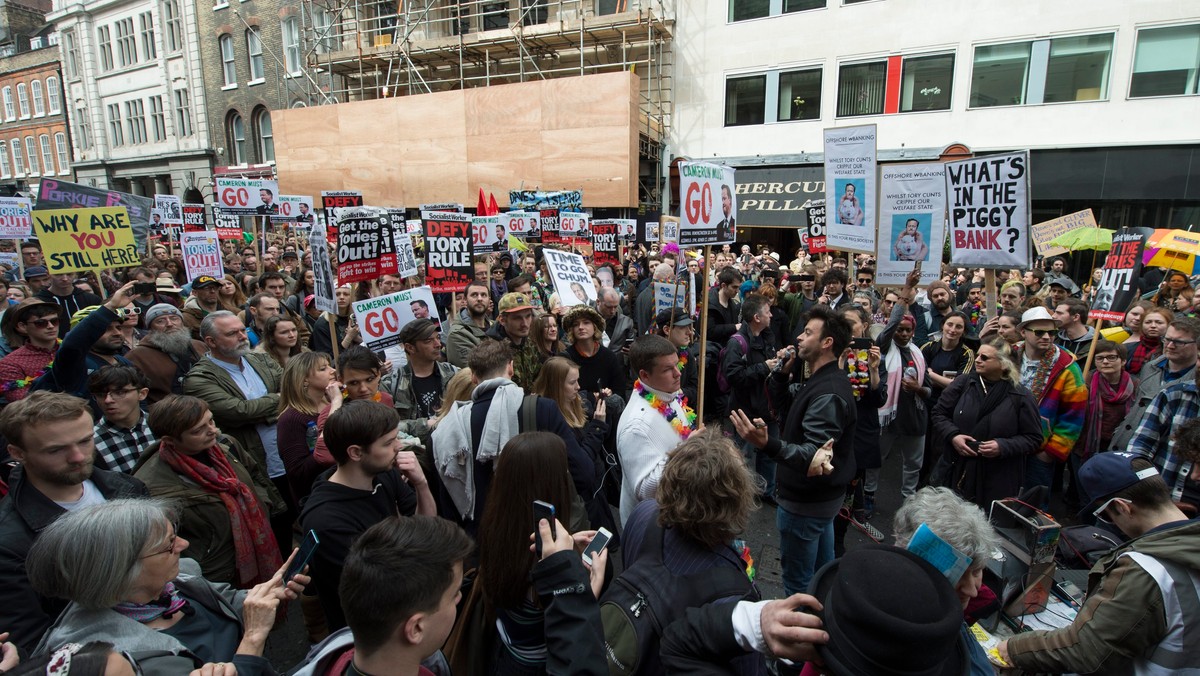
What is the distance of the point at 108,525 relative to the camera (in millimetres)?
1709

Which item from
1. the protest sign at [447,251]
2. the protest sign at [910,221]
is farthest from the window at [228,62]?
the protest sign at [910,221]

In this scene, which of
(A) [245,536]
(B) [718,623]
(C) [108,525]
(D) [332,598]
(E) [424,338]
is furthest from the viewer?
(E) [424,338]

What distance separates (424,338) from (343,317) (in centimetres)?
265

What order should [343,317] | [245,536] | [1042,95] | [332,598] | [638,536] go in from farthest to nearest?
[1042,95]
[343,317]
[245,536]
[332,598]
[638,536]

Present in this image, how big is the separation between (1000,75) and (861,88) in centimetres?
390

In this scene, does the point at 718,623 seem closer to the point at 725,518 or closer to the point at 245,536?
the point at 725,518

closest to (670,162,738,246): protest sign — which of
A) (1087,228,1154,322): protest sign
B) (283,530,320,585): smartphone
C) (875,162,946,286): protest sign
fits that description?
(875,162,946,286): protest sign

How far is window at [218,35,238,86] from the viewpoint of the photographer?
94.0ft

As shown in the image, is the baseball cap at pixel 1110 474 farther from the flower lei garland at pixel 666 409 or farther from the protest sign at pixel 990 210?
the protest sign at pixel 990 210

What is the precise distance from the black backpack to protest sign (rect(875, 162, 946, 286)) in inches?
190

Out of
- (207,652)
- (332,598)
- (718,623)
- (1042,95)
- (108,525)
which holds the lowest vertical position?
(332,598)

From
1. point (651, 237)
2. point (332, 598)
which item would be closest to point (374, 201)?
point (651, 237)

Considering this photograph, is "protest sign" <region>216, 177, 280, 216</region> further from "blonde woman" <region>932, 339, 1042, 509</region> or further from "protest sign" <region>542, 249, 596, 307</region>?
"blonde woman" <region>932, 339, 1042, 509</region>

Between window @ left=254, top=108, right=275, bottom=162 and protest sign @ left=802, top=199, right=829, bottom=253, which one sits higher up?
window @ left=254, top=108, right=275, bottom=162
